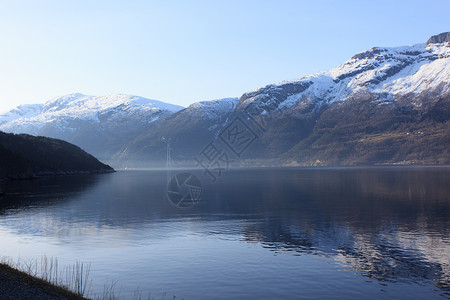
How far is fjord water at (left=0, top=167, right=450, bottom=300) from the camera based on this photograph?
1378 inches

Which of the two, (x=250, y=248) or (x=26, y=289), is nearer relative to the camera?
(x=26, y=289)

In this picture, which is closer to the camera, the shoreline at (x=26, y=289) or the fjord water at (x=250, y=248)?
the shoreline at (x=26, y=289)

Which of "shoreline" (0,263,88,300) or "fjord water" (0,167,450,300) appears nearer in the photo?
"shoreline" (0,263,88,300)

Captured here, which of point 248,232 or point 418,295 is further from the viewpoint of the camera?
point 248,232

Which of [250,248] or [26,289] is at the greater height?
[26,289]

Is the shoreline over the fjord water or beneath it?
over

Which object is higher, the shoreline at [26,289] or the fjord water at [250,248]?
the shoreline at [26,289]

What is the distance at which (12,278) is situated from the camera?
28391mm

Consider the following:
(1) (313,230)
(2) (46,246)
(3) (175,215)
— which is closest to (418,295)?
(1) (313,230)

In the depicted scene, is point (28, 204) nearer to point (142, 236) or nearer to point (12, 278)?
point (142, 236)

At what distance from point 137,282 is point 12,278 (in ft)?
34.9

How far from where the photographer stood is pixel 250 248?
49594 mm

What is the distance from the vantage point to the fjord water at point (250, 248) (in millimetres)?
34994

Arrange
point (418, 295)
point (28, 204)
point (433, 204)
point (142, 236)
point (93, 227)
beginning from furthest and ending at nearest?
point (28, 204) < point (433, 204) < point (93, 227) < point (142, 236) < point (418, 295)
